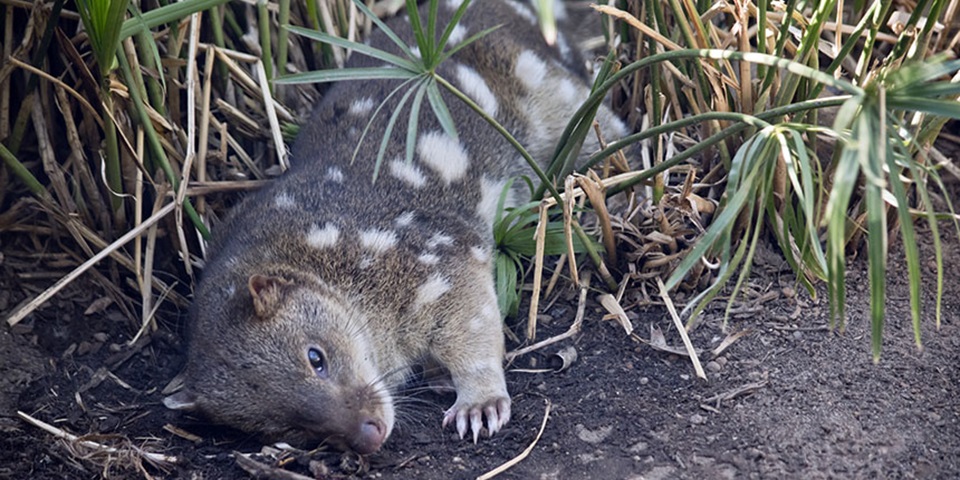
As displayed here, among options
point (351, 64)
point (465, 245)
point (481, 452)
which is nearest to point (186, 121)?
point (351, 64)

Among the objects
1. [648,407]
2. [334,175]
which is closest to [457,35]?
[334,175]

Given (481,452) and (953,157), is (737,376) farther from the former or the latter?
(953,157)

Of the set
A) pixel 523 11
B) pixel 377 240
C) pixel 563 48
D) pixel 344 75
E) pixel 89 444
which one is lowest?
pixel 89 444

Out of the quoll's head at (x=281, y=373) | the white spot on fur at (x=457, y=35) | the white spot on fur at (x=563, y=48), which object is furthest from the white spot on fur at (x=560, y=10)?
the quoll's head at (x=281, y=373)

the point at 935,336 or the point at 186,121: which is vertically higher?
the point at 186,121

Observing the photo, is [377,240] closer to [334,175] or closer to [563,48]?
[334,175]

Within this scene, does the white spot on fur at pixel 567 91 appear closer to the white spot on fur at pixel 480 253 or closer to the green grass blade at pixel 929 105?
the white spot on fur at pixel 480 253
